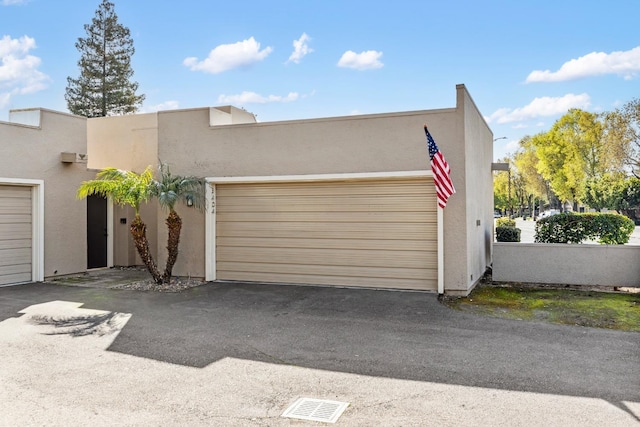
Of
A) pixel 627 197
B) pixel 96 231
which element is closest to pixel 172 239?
pixel 96 231

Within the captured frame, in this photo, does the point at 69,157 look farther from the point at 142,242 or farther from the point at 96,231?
the point at 142,242

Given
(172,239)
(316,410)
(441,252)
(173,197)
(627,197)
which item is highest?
(627,197)

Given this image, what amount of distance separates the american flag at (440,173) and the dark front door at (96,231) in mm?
9431

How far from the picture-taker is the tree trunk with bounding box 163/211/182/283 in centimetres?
1045

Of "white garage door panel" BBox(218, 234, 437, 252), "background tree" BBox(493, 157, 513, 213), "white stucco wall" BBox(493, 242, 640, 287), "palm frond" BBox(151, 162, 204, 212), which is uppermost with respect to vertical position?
"background tree" BBox(493, 157, 513, 213)

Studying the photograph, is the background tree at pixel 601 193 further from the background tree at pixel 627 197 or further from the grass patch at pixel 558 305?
the grass patch at pixel 558 305

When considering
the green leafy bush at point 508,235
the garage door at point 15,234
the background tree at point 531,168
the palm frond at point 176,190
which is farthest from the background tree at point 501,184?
the garage door at point 15,234

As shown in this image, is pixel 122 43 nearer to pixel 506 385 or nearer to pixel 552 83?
pixel 552 83

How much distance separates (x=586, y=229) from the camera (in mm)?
→ 10930

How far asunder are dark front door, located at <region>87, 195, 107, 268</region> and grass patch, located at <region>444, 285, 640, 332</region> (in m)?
9.60

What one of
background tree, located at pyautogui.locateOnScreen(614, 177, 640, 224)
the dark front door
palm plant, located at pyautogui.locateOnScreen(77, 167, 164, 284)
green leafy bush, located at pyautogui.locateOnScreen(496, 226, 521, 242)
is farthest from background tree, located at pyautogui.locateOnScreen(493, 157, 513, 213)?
palm plant, located at pyautogui.locateOnScreen(77, 167, 164, 284)

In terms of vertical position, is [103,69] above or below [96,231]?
above

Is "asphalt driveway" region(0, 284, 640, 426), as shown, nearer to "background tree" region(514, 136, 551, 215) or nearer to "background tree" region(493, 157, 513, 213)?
"background tree" region(514, 136, 551, 215)

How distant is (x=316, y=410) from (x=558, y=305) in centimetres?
604
